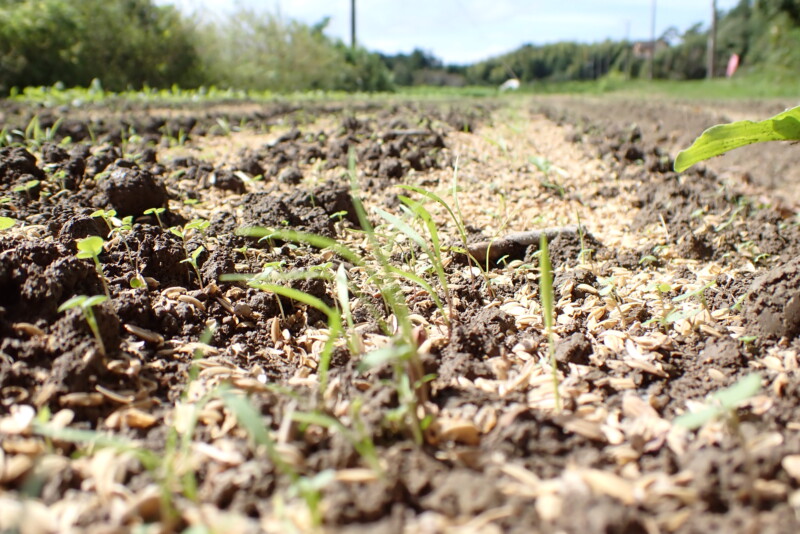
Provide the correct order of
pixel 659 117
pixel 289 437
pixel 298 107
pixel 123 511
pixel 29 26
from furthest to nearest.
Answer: pixel 29 26, pixel 659 117, pixel 298 107, pixel 289 437, pixel 123 511

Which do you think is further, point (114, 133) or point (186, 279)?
point (114, 133)

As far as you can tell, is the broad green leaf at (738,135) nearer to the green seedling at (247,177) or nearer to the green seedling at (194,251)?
the green seedling at (194,251)

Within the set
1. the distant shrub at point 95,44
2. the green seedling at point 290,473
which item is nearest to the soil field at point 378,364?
the green seedling at point 290,473

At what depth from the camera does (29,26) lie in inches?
413

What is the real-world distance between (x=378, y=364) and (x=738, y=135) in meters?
1.51

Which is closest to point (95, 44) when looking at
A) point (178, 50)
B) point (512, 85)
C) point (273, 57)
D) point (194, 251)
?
point (178, 50)

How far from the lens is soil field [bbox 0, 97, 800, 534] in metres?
1.05

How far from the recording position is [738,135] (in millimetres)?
2057

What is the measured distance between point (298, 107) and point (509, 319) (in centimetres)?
525

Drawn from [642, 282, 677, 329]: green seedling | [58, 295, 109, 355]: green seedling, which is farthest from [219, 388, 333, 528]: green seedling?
[642, 282, 677, 329]: green seedling

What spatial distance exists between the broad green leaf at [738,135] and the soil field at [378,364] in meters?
0.45

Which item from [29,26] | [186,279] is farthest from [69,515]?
[29,26]

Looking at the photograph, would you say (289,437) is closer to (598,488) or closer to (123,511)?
(123,511)

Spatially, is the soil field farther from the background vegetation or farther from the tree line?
the tree line
